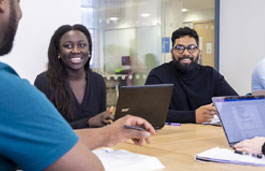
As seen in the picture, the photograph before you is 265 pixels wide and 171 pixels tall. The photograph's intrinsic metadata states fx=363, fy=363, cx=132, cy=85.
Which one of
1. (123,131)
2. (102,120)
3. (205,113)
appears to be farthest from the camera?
(205,113)

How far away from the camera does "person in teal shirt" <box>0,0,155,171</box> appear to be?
716 millimetres

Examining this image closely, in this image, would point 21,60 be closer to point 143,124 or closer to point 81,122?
point 81,122

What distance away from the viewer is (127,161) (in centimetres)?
162

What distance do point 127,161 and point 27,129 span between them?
3.15 feet

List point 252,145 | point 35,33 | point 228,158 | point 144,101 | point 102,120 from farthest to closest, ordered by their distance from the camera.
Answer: point 35,33 → point 102,120 → point 144,101 → point 252,145 → point 228,158

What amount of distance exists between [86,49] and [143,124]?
1.65 metres

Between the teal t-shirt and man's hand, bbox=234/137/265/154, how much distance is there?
1.25 meters

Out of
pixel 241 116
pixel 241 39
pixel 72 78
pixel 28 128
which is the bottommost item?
pixel 241 116

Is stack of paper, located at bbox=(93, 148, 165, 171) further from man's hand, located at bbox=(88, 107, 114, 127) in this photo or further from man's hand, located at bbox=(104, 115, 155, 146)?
man's hand, located at bbox=(88, 107, 114, 127)

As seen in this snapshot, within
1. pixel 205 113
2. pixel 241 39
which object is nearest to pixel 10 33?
pixel 205 113

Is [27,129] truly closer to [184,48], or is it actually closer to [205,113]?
[205,113]

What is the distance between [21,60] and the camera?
3172 millimetres

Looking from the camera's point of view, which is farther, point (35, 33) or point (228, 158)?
point (35, 33)

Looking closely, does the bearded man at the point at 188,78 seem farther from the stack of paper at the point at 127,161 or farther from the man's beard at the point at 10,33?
the man's beard at the point at 10,33
